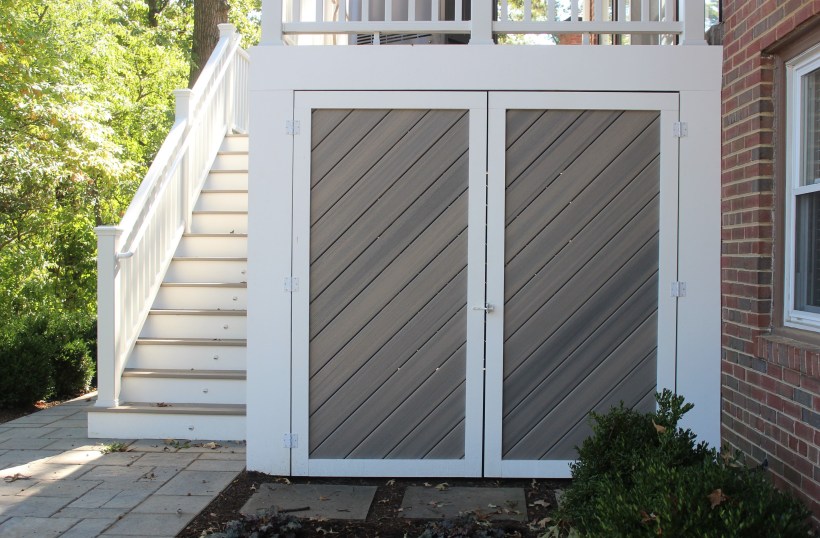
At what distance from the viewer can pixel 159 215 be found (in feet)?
25.6

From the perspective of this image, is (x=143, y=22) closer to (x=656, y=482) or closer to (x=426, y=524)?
(x=426, y=524)

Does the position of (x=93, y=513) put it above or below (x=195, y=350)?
below

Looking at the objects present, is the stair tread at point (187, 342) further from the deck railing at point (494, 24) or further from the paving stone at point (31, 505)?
the deck railing at point (494, 24)

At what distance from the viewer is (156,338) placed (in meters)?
7.48

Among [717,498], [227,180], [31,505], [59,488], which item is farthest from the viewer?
[227,180]

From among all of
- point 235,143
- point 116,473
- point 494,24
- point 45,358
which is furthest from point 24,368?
point 494,24

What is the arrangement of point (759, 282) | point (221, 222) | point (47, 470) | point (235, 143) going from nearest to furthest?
point (759, 282)
point (47, 470)
point (221, 222)
point (235, 143)

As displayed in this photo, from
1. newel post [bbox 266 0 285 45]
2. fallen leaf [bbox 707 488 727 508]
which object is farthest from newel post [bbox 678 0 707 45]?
fallen leaf [bbox 707 488 727 508]

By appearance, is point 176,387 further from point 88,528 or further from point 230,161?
point 230,161

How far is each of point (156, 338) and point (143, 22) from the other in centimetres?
1203

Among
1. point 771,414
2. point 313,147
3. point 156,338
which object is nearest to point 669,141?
point 771,414

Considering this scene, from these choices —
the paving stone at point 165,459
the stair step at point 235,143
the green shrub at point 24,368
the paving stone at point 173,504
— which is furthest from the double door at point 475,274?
A: the stair step at point 235,143

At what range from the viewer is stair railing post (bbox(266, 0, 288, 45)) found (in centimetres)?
565

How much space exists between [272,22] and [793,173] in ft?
11.1
